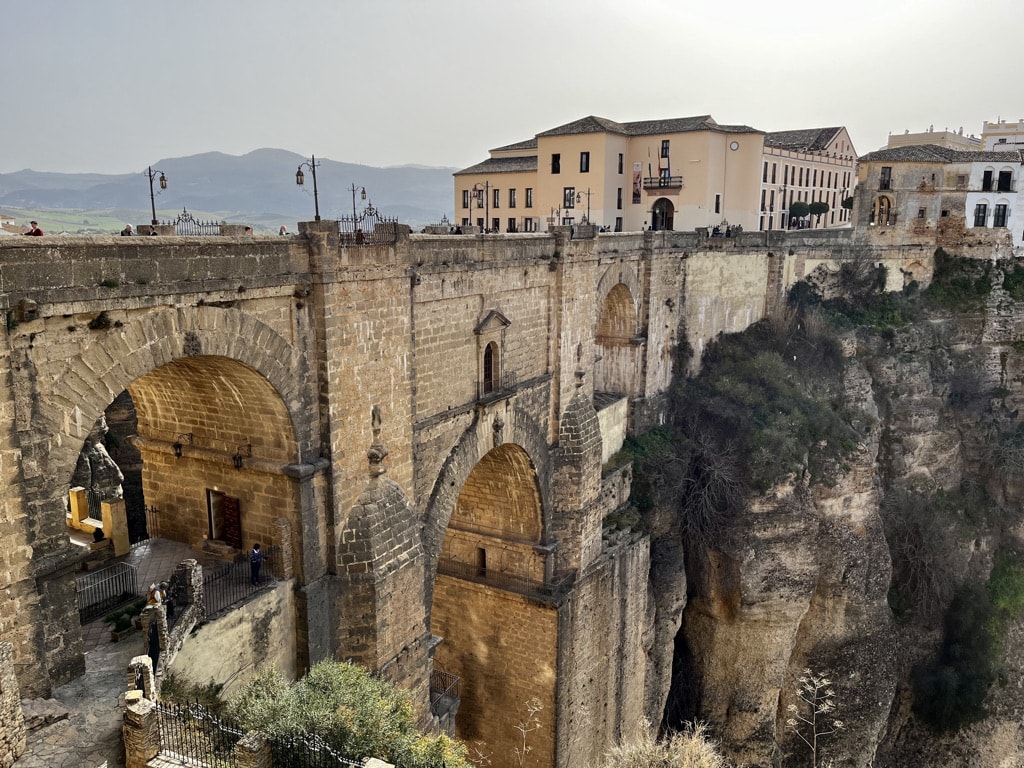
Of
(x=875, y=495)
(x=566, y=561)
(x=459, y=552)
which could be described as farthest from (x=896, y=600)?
(x=459, y=552)

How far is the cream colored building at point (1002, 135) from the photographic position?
47.2 meters

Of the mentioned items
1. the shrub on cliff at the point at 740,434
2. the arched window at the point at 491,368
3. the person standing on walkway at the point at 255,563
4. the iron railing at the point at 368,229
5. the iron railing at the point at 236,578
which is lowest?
the shrub on cliff at the point at 740,434

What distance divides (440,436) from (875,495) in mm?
18530

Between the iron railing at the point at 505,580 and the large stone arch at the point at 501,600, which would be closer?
the large stone arch at the point at 501,600

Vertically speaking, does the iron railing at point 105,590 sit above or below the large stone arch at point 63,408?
below

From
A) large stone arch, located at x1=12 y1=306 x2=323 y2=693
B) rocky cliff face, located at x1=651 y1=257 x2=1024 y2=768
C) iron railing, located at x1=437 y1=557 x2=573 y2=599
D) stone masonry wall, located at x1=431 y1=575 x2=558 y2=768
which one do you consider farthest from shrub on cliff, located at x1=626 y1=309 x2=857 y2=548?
large stone arch, located at x1=12 y1=306 x2=323 y2=693

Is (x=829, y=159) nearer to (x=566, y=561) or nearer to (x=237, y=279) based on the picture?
(x=566, y=561)

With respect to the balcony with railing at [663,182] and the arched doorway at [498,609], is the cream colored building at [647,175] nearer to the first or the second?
the balcony with railing at [663,182]

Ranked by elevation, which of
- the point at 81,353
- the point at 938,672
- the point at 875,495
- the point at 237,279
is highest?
the point at 237,279

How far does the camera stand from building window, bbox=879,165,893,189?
1361 inches

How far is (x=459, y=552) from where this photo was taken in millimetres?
19109

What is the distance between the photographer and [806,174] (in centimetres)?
4328

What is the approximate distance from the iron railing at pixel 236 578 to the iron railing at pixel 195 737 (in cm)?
202

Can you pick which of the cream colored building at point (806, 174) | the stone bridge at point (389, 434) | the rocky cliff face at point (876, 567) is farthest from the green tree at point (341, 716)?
the cream colored building at point (806, 174)
